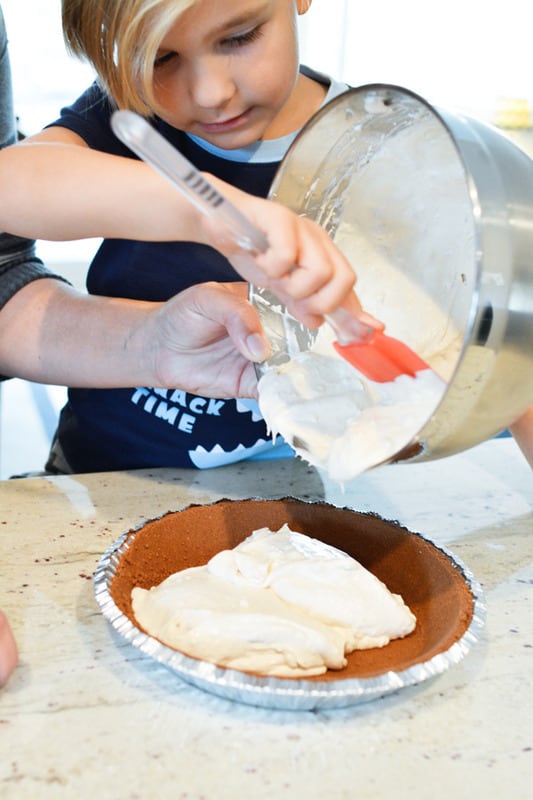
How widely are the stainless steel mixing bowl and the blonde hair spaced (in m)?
0.17

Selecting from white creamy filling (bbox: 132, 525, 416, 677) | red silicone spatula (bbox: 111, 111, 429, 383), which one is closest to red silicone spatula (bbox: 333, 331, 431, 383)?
red silicone spatula (bbox: 111, 111, 429, 383)

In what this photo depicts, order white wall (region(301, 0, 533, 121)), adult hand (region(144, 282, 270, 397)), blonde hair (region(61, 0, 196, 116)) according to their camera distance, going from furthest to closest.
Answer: white wall (region(301, 0, 533, 121)) < adult hand (region(144, 282, 270, 397)) < blonde hair (region(61, 0, 196, 116))

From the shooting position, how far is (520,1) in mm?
3176

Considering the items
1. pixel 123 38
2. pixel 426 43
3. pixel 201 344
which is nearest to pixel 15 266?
pixel 201 344

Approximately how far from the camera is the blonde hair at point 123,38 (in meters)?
0.78

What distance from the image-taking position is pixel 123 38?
817 millimetres

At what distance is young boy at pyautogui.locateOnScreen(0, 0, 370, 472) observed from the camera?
71cm

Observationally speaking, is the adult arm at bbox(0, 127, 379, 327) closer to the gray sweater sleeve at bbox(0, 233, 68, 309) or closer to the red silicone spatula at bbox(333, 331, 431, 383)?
the red silicone spatula at bbox(333, 331, 431, 383)

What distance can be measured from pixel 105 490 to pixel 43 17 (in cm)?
227

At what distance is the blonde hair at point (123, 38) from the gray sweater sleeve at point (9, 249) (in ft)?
0.75

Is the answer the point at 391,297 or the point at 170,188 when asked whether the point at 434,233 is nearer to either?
the point at 391,297

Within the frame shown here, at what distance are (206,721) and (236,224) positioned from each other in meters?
0.36

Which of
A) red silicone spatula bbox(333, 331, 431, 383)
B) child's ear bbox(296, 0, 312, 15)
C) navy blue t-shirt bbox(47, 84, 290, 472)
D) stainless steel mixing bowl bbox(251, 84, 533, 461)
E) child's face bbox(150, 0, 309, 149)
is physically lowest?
navy blue t-shirt bbox(47, 84, 290, 472)

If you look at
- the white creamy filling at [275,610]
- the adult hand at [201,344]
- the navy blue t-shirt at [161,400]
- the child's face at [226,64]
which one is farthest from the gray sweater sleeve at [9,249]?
the white creamy filling at [275,610]
